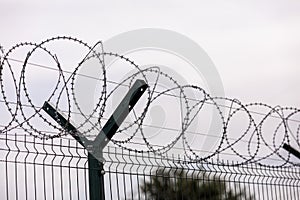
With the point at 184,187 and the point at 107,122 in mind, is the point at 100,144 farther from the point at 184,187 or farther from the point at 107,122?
the point at 184,187

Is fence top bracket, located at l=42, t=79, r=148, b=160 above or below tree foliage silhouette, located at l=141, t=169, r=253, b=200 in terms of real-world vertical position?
above

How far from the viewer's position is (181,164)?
8766mm

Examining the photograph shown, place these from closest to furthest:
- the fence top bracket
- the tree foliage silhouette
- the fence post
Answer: the fence top bracket → the fence post → the tree foliage silhouette

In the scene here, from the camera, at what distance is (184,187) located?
30.9 feet

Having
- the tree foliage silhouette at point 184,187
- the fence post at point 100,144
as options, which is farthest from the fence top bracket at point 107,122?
the tree foliage silhouette at point 184,187

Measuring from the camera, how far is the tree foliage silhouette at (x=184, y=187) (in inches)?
344

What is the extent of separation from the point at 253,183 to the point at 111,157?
2549mm

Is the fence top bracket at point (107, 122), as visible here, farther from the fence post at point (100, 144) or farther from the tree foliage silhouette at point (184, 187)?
the tree foliage silhouette at point (184, 187)

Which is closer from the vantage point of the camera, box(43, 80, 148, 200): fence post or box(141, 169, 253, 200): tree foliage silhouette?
box(43, 80, 148, 200): fence post

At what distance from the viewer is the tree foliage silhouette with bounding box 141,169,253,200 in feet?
28.6

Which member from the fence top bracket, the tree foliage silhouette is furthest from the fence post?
the tree foliage silhouette

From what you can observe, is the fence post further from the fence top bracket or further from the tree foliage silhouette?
the tree foliage silhouette

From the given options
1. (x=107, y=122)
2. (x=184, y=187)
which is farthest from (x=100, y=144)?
(x=184, y=187)

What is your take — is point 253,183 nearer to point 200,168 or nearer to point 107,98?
point 200,168
